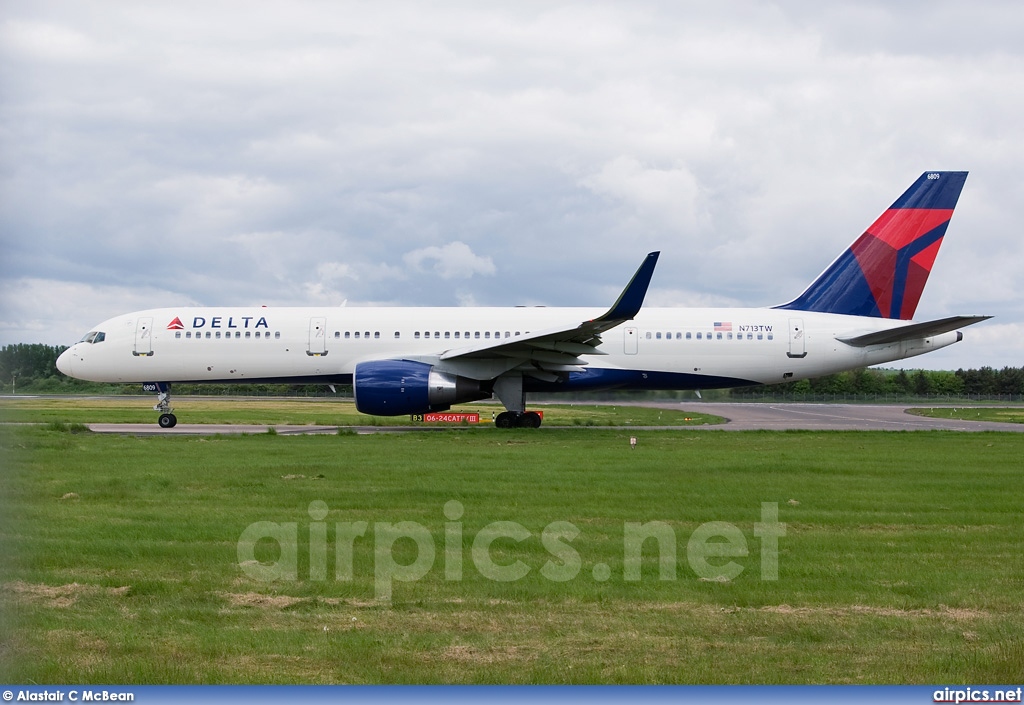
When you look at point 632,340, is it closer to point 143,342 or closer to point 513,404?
point 513,404

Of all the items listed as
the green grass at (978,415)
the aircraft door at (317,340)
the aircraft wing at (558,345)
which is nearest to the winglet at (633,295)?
the aircraft wing at (558,345)

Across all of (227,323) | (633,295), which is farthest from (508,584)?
(227,323)

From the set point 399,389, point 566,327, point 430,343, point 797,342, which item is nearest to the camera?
point 399,389

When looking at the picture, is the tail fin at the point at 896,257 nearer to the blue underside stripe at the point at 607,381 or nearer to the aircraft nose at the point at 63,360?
the blue underside stripe at the point at 607,381

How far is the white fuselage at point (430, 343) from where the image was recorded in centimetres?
2753

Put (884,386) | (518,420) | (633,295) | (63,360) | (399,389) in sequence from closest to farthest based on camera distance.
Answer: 1. (63,360)
2. (633,295)
3. (399,389)
4. (518,420)
5. (884,386)

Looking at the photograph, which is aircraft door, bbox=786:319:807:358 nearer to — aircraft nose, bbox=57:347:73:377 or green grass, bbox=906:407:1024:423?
green grass, bbox=906:407:1024:423

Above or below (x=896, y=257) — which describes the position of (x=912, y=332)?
below

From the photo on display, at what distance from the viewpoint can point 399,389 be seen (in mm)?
24875

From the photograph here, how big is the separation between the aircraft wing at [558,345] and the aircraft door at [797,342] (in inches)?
231

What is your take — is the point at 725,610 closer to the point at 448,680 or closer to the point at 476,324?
the point at 448,680

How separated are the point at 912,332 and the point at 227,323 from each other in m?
19.3

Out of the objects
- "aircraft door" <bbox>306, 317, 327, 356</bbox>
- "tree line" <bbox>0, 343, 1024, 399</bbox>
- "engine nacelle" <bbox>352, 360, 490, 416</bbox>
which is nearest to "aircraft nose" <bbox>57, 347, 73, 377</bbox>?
"engine nacelle" <bbox>352, 360, 490, 416</bbox>

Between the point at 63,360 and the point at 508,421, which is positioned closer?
the point at 63,360
